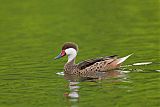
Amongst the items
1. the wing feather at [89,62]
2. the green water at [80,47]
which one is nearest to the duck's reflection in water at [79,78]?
the green water at [80,47]

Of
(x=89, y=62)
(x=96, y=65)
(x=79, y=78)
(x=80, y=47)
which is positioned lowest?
(x=79, y=78)

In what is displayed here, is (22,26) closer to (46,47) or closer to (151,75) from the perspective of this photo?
(46,47)

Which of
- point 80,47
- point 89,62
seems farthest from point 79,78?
point 80,47

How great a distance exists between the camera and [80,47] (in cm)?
2442

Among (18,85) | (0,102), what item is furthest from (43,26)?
(0,102)

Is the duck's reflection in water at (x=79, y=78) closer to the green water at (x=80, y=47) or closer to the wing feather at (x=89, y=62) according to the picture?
the green water at (x=80, y=47)

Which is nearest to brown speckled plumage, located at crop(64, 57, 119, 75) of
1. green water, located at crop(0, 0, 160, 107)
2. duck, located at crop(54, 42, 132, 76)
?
duck, located at crop(54, 42, 132, 76)

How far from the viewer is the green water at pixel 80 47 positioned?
16.2 m

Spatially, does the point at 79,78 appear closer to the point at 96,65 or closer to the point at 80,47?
the point at 96,65

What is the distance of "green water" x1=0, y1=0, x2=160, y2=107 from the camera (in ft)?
53.1

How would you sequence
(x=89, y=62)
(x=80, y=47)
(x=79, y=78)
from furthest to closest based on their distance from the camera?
1. (x=80, y=47)
2. (x=89, y=62)
3. (x=79, y=78)

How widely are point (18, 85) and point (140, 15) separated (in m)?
14.7

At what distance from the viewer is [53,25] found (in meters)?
30.7

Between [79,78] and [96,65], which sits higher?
[96,65]
